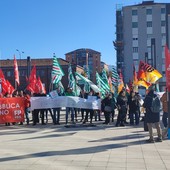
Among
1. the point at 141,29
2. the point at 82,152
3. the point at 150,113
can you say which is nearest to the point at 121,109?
the point at 150,113

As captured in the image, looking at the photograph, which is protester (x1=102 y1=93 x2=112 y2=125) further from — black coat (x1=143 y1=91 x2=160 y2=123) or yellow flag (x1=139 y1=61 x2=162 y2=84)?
black coat (x1=143 y1=91 x2=160 y2=123)

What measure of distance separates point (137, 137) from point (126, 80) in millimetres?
63255

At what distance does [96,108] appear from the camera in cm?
1866

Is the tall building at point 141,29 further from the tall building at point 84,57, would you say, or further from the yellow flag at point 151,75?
the tall building at point 84,57

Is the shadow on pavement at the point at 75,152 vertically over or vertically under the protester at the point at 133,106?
under

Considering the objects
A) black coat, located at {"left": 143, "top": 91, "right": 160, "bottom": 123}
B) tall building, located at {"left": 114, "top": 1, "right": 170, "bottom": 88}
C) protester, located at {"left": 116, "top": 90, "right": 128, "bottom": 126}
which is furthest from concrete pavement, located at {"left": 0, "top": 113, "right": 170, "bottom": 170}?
tall building, located at {"left": 114, "top": 1, "right": 170, "bottom": 88}

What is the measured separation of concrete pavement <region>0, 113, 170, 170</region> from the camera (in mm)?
8047

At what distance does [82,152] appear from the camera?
9672 mm

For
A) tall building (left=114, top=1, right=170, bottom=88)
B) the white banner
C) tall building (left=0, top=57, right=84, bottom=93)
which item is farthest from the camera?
tall building (left=0, top=57, right=84, bottom=93)

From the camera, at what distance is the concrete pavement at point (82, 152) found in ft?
26.4

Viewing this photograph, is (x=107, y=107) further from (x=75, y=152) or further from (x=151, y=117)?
(x=75, y=152)

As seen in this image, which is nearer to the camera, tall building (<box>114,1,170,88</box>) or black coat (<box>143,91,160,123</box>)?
black coat (<box>143,91,160,123</box>)

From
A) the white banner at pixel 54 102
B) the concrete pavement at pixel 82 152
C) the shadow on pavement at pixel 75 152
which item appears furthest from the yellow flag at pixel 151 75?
the shadow on pavement at pixel 75 152

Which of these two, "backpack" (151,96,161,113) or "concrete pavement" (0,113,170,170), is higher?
"backpack" (151,96,161,113)
